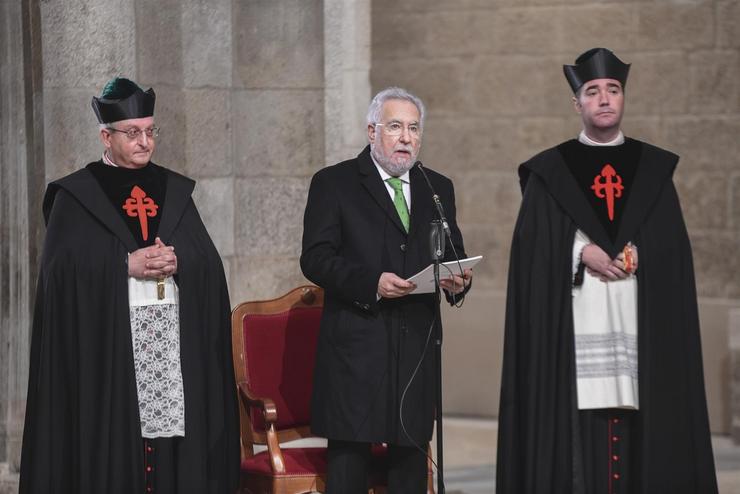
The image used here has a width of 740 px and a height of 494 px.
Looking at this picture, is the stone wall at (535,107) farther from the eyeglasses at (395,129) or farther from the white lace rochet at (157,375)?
the white lace rochet at (157,375)

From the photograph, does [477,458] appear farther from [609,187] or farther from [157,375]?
[157,375]

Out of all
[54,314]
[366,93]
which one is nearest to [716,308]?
[366,93]

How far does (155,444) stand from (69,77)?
1.81m

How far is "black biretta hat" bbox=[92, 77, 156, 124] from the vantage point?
4.26 m

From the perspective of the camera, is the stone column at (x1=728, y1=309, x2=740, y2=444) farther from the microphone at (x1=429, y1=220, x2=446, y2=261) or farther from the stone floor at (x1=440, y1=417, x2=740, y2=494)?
the microphone at (x1=429, y1=220, x2=446, y2=261)

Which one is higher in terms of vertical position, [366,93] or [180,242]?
[366,93]

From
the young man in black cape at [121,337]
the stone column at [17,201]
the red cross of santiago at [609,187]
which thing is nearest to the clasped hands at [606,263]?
the red cross of santiago at [609,187]

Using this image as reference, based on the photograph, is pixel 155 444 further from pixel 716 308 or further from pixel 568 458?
pixel 716 308

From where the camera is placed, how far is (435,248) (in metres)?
3.95

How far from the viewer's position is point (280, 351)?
488 centimetres

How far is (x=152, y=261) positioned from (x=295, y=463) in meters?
0.96

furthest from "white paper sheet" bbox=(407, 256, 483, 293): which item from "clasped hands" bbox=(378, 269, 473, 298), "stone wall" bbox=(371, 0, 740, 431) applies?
"stone wall" bbox=(371, 0, 740, 431)

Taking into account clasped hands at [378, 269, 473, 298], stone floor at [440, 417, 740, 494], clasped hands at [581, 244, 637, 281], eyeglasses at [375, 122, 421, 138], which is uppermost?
eyeglasses at [375, 122, 421, 138]

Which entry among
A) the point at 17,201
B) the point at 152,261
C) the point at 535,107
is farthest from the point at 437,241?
the point at 535,107
